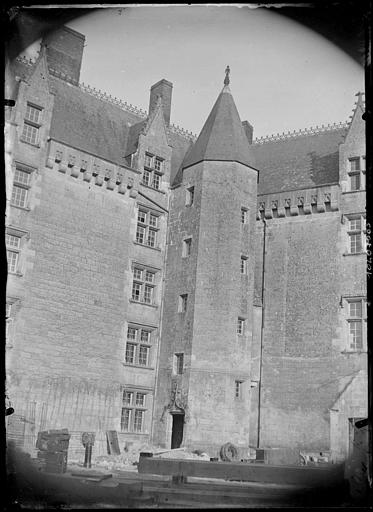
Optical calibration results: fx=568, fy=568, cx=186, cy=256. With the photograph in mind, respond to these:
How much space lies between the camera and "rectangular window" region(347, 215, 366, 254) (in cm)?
2172

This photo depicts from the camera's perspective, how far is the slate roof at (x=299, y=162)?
23.9 m

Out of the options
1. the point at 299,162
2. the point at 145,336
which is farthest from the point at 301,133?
the point at 145,336

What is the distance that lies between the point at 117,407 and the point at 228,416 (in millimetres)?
3985

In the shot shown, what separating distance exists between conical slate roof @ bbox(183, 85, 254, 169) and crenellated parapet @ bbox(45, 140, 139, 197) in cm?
279

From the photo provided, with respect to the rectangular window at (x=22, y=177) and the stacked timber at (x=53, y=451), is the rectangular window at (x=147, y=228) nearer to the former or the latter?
the rectangular window at (x=22, y=177)

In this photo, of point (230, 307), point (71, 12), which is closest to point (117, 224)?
point (230, 307)

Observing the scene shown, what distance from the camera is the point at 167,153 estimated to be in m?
24.3

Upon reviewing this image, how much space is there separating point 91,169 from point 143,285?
4.88 meters

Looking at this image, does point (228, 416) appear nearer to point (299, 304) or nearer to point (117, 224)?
point (299, 304)

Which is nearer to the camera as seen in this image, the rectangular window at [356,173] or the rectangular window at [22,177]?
the rectangular window at [22,177]

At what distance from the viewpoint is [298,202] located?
75.9ft

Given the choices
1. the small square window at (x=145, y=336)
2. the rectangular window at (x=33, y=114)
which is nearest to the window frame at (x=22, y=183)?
the rectangular window at (x=33, y=114)

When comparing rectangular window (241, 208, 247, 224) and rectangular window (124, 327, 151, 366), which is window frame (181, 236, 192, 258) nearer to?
rectangular window (241, 208, 247, 224)

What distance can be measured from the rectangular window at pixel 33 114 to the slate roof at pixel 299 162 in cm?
999
